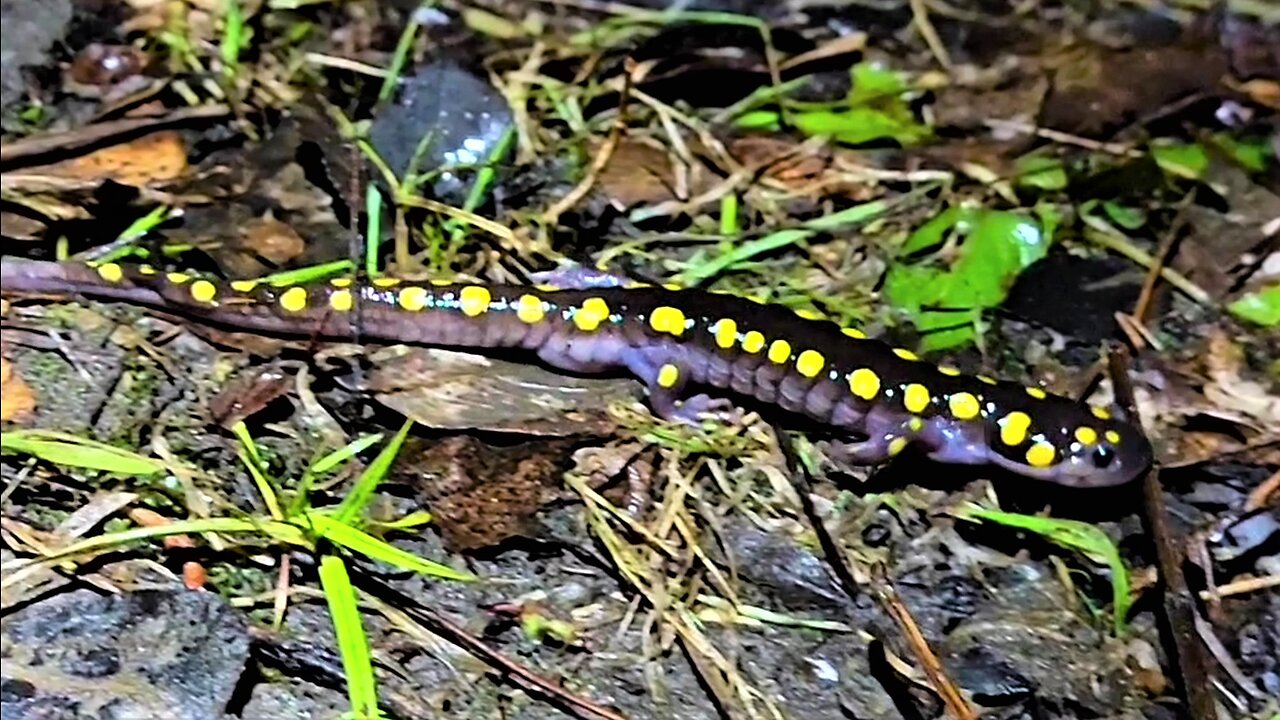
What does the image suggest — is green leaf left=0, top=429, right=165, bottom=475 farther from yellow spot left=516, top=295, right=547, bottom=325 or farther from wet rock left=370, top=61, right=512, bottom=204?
wet rock left=370, top=61, right=512, bottom=204

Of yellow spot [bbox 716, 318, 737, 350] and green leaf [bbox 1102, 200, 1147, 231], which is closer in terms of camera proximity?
yellow spot [bbox 716, 318, 737, 350]

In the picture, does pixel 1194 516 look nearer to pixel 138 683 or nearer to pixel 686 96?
pixel 686 96

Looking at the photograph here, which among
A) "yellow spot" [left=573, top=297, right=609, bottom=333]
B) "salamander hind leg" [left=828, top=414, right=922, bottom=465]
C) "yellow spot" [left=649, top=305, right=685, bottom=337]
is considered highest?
"yellow spot" [left=573, top=297, right=609, bottom=333]

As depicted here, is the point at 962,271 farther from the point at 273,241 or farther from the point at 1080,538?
the point at 273,241

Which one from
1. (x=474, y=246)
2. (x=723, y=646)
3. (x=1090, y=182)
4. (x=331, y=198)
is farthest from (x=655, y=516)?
(x=1090, y=182)

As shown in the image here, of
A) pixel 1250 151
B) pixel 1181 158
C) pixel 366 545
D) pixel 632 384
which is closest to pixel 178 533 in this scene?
pixel 366 545

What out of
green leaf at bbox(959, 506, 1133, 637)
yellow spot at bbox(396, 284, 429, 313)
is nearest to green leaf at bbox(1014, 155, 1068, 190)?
green leaf at bbox(959, 506, 1133, 637)
